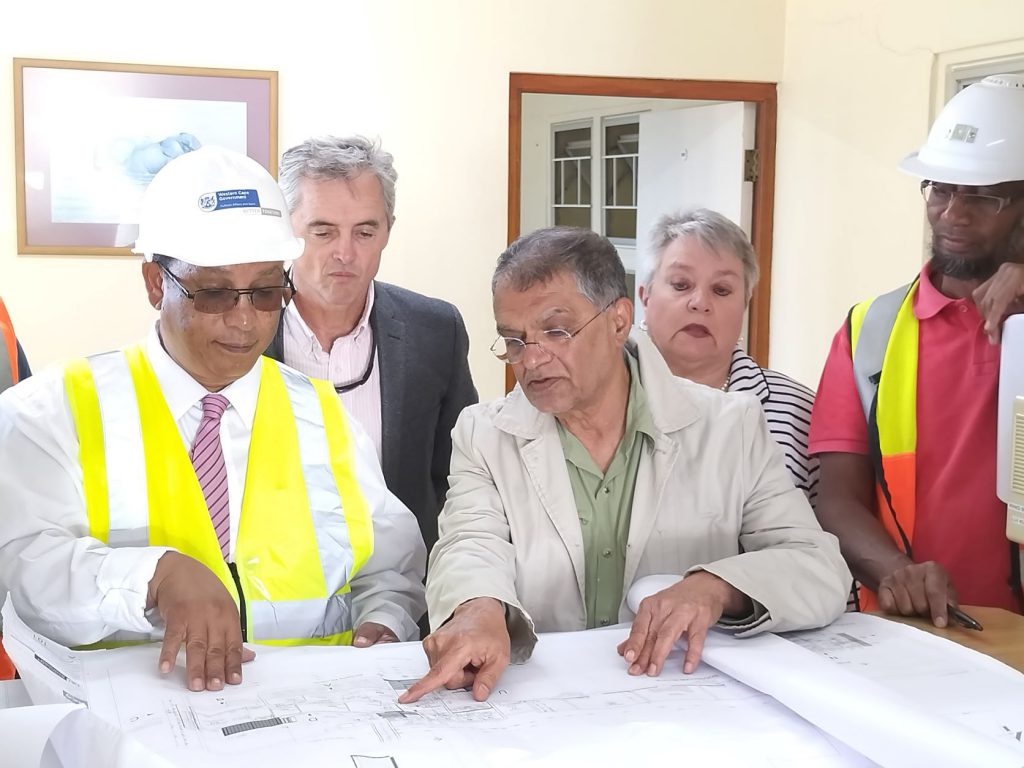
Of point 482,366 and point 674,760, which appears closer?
point 674,760

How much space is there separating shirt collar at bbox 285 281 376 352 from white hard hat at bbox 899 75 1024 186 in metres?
1.13

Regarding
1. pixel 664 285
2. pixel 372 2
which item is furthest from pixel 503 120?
pixel 664 285

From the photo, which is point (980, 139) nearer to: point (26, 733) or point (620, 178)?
point (26, 733)

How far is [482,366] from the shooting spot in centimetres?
448

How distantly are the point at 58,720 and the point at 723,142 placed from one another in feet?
13.4

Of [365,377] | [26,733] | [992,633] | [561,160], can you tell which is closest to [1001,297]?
[992,633]

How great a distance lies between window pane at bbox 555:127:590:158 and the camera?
21.9 feet

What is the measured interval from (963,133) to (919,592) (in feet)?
2.84

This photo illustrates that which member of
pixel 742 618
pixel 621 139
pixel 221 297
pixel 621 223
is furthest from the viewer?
pixel 621 223

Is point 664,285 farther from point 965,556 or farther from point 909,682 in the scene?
point 909,682

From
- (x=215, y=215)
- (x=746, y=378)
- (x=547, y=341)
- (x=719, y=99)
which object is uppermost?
(x=719, y=99)

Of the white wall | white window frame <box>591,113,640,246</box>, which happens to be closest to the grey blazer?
the white wall

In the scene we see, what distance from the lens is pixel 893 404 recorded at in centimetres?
209

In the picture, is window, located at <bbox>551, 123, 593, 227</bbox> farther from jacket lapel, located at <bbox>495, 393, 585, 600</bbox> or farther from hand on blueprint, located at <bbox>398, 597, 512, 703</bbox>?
hand on blueprint, located at <bbox>398, 597, 512, 703</bbox>
